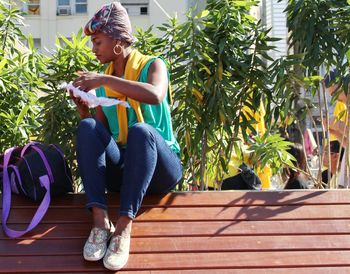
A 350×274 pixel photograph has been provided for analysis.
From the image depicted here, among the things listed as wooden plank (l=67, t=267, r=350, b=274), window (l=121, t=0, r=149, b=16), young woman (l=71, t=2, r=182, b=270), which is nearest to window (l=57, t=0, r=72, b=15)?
window (l=121, t=0, r=149, b=16)

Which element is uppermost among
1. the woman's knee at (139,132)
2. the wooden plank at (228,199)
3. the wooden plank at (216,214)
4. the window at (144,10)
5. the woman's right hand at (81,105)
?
the window at (144,10)

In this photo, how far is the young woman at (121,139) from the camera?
3055mm

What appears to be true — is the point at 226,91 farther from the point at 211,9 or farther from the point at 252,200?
the point at 252,200

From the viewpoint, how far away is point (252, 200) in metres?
3.54

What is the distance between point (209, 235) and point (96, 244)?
64 centimetres

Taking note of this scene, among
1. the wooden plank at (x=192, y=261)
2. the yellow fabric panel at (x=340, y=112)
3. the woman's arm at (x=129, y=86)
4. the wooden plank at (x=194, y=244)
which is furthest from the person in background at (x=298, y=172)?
the woman's arm at (x=129, y=86)

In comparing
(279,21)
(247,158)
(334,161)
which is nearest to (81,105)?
(247,158)

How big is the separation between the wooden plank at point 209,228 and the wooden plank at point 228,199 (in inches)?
7.6

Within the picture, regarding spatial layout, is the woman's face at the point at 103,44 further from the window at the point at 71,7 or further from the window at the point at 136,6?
the window at the point at 71,7

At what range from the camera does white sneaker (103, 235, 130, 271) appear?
291 centimetres

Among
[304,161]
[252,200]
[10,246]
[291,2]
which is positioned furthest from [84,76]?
[304,161]

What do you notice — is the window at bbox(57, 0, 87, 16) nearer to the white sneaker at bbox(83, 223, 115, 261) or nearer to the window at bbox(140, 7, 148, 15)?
the window at bbox(140, 7, 148, 15)

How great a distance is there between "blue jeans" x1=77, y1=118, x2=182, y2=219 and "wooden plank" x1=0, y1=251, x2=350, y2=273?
10.9 inches

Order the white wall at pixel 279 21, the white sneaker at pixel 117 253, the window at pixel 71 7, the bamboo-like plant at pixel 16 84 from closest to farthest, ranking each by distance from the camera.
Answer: the white sneaker at pixel 117 253 → the bamboo-like plant at pixel 16 84 → the white wall at pixel 279 21 → the window at pixel 71 7
